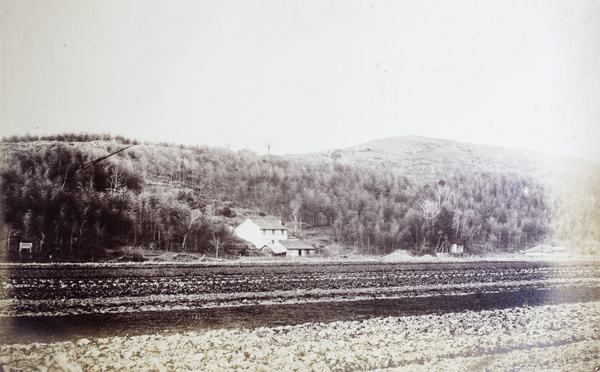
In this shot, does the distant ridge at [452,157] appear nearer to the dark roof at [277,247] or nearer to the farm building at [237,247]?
the dark roof at [277,247]

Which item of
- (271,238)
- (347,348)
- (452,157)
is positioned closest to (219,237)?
(271,238)

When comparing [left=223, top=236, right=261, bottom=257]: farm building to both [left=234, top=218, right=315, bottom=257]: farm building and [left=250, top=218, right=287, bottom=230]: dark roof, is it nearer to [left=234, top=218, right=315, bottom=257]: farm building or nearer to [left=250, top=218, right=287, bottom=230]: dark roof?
[left=234, top=218, right=315, bottom=257]: farm building

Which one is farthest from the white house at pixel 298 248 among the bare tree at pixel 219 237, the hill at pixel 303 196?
the bare tree at pixel 219 237

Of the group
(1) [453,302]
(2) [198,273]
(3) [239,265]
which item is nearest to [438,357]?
(1) [453,302]

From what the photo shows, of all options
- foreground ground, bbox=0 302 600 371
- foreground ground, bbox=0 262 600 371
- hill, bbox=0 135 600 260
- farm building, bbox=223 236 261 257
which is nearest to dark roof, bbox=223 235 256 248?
farm building, bbox=223 236 261 257

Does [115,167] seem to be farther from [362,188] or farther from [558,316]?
[558,316]

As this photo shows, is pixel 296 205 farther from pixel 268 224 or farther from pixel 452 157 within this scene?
pixel 452 157
